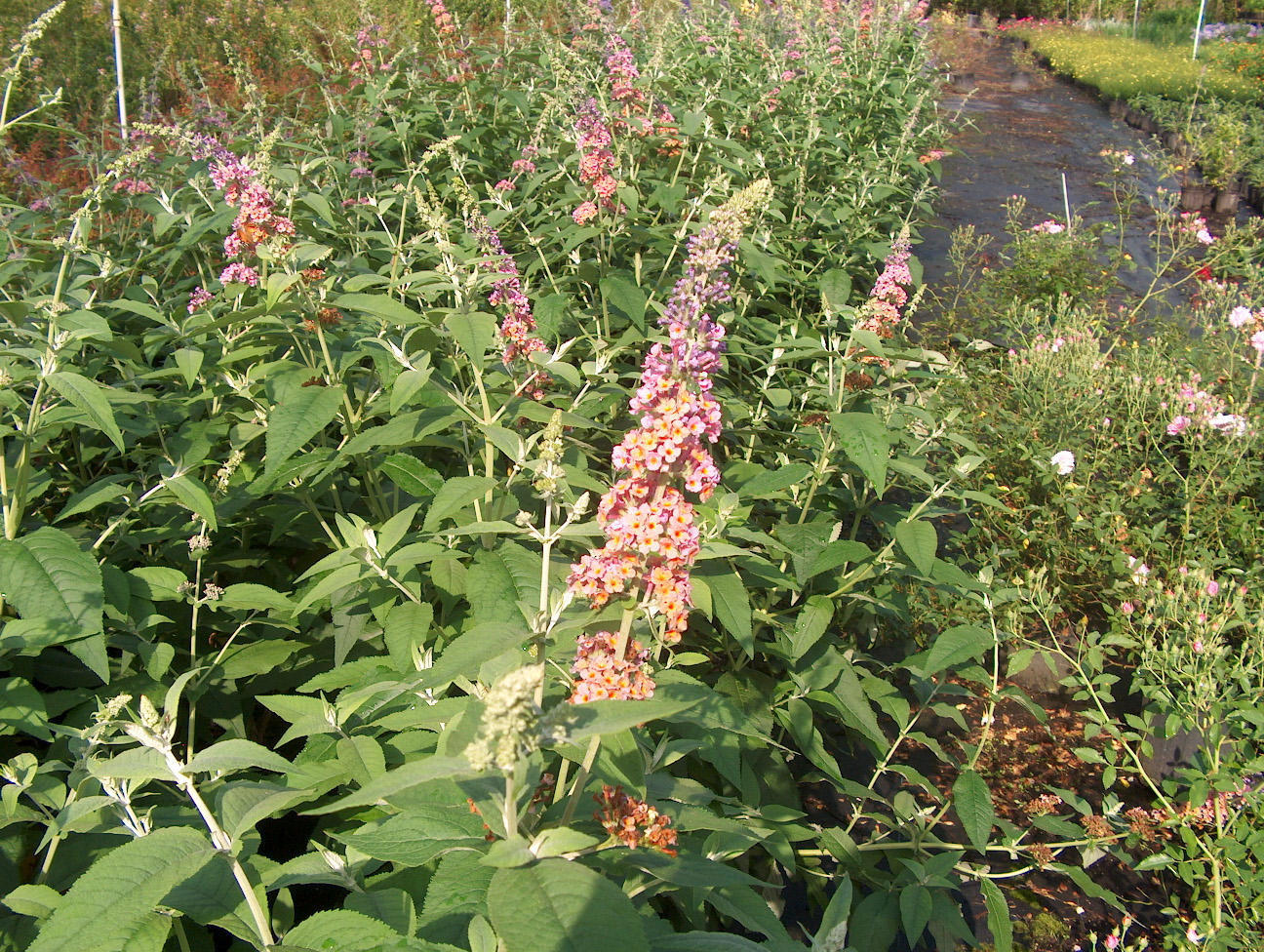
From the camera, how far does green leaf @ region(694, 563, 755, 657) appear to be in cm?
217

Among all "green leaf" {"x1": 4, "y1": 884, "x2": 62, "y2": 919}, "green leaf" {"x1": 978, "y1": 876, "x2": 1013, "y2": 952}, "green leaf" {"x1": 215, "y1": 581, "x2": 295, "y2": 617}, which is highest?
"green leaf" {"x1": 215, "y1": 581, "x2": 295, "y2": 617}

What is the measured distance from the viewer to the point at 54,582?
6.47 feet

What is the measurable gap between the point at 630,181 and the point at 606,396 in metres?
1.82

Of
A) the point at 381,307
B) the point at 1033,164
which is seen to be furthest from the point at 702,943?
the point at 1033,164

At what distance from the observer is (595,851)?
4.40ft

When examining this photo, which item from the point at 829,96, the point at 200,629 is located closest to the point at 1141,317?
the point at 829,96

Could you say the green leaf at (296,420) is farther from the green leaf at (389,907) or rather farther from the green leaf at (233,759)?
the green leaf at (389,907)

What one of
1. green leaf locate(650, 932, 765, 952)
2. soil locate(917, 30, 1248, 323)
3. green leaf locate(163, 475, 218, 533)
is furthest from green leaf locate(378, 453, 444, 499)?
soil locate(917, 30, 1248, 323)

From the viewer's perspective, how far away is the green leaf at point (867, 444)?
2.38 meters

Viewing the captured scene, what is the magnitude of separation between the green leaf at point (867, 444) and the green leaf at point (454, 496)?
3.22 ft

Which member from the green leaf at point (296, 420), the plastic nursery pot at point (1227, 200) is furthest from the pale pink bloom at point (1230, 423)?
the plastic nursery pot at point (1227, 200)

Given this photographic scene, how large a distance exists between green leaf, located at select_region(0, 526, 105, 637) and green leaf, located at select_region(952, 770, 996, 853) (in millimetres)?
2228

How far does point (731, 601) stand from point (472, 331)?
38.1 inches

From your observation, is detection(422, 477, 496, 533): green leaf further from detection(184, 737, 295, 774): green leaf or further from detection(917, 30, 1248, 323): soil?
detection(917, 30, 1248, 323): soil
